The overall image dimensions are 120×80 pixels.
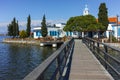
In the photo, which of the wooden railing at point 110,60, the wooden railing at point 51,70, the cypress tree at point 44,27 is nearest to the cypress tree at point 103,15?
the cypress tree at point 44,27

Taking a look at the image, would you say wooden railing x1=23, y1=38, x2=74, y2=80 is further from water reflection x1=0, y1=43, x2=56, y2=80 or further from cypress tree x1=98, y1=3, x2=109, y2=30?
cypress tree x1=98, y1=3, x2=109, y2=30

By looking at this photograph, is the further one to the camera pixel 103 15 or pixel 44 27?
pixel 44 27

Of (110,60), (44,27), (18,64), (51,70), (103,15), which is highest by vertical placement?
(103,15)

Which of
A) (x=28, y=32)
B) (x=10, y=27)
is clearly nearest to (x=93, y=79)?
(x=28, y=32)

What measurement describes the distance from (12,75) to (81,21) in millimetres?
42268

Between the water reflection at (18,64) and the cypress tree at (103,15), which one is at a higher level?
the cypress tree at (103,15)

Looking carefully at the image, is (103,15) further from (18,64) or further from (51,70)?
(51,70)

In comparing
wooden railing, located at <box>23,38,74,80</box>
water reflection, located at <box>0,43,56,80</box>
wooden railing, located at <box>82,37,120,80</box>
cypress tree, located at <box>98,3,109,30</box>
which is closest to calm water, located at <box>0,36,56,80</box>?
water reflection, located at <box>0,43,56,80</box>

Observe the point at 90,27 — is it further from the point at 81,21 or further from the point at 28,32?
the point at 28,32

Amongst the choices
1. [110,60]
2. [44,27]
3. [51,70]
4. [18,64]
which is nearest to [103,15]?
[44,27]

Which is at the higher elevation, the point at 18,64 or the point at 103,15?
the point at 103,15

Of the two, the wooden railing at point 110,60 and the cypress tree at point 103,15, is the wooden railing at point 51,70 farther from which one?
the cypress tree at point 103,15

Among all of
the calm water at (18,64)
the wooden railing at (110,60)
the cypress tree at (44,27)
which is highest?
the cypress tree at (44,27)

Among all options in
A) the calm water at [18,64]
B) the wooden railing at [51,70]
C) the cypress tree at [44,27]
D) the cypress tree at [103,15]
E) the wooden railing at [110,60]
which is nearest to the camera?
the wooden railing at [51,70]
